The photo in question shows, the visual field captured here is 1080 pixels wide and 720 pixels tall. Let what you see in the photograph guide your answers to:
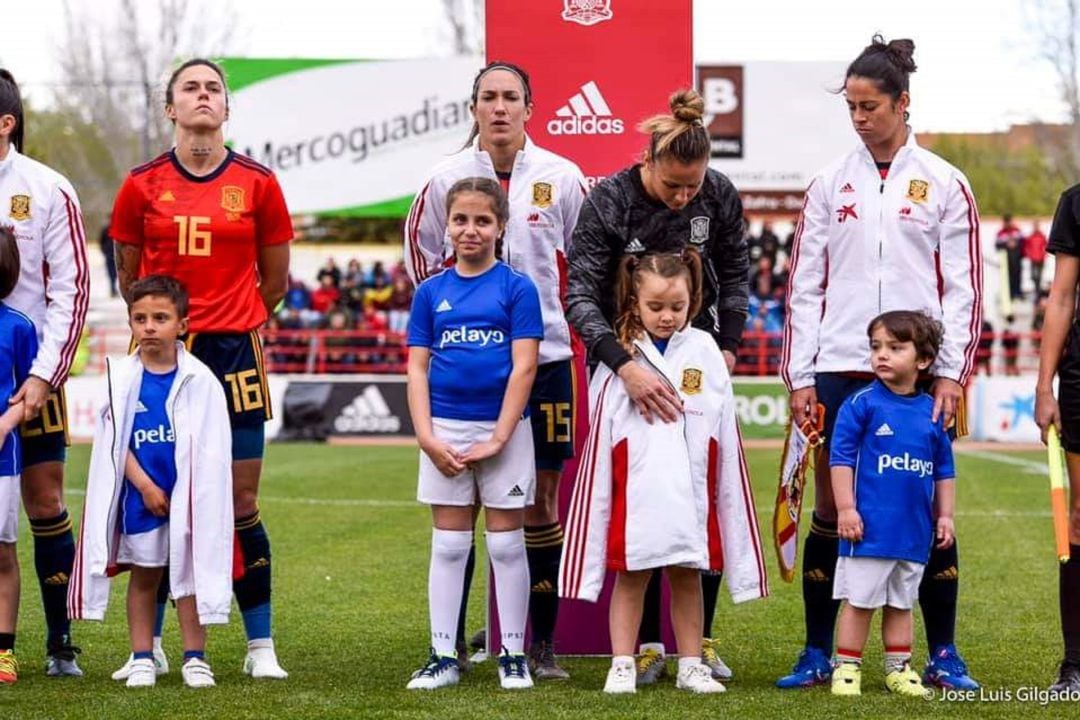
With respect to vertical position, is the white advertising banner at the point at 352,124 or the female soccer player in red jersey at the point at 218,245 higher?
the white advertising banner at the point at 352,124

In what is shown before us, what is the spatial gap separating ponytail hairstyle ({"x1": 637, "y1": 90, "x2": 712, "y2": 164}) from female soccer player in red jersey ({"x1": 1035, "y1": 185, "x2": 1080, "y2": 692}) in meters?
1.23

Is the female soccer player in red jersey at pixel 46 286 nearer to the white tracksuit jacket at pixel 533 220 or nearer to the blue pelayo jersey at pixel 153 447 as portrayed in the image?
the blue pelayo jersey at pixel 153 447

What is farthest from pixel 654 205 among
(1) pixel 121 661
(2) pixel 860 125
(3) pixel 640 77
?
(1) pixel 121 661

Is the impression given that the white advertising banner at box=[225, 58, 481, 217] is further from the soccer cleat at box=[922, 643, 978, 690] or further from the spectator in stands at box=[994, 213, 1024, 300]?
the soccer cleat at box=[922, 643, 978, 690]

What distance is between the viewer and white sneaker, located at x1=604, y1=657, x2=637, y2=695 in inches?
225

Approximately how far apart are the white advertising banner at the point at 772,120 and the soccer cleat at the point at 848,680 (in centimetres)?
2325

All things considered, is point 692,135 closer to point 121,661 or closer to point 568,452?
point 568,452

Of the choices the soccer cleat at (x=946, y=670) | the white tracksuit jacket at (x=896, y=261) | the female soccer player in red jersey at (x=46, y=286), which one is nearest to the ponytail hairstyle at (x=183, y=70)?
the female soccer player in red jersey at (x=46, y=286)

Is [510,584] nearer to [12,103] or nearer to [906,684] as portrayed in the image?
[906,684]

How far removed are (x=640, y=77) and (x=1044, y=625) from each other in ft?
9.94

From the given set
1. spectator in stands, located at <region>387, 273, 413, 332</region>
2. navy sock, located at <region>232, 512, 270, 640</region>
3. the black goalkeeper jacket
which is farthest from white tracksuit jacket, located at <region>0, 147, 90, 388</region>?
spectator in stands, located at <region>387, 273, 413, 332</region>

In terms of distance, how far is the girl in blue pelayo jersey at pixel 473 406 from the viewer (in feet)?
19.2

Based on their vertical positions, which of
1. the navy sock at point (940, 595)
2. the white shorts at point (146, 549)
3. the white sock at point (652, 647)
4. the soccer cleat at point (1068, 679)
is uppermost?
the white shorts at point (146, 549)

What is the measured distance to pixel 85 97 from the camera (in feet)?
125
